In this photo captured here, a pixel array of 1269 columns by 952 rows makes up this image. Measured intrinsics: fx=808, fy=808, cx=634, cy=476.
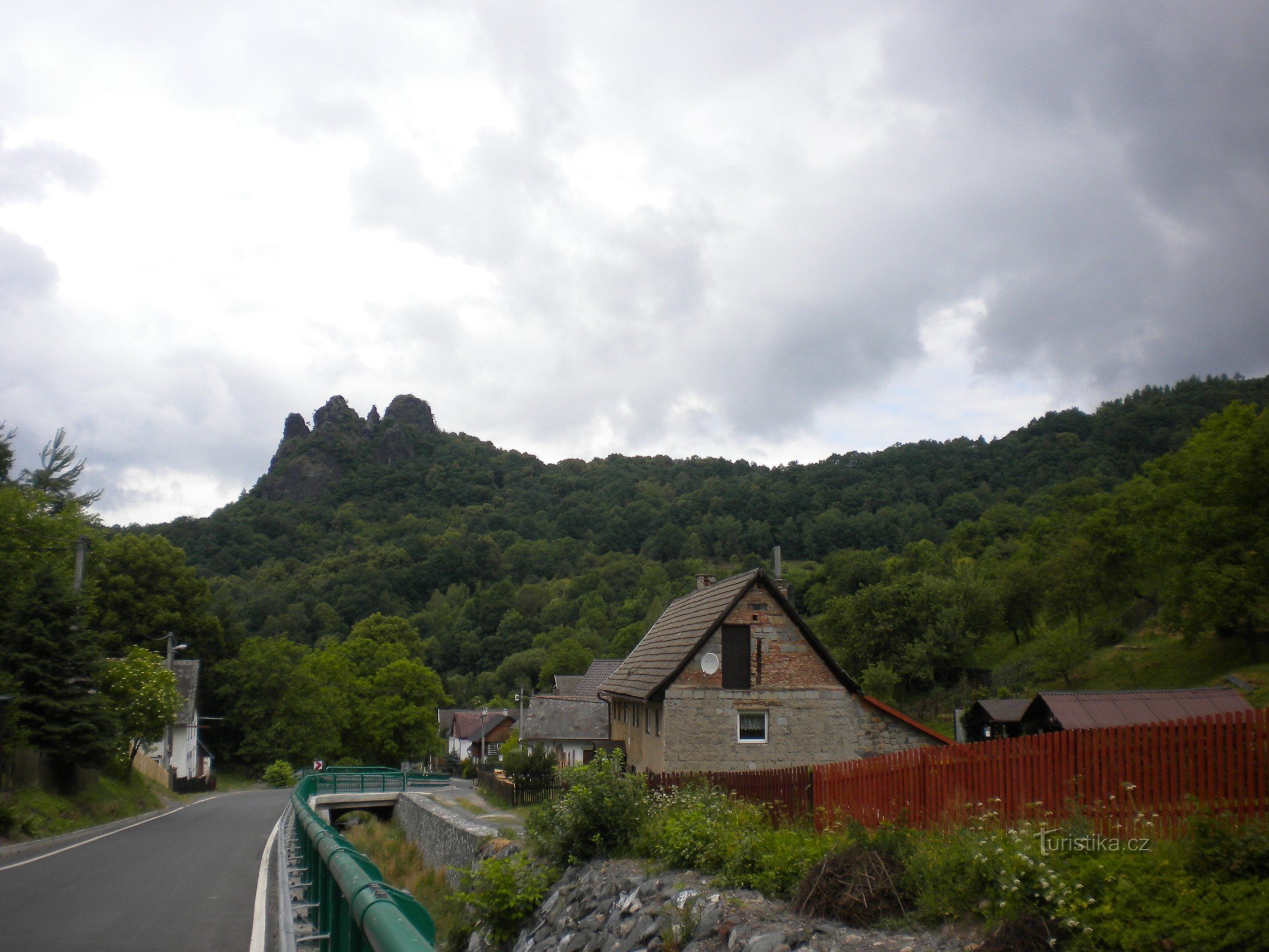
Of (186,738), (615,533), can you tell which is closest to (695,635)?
(186,738)

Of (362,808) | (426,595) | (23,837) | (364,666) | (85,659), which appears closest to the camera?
(23,837)

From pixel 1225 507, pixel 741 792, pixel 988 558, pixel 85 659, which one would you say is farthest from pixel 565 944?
pixel 988 558

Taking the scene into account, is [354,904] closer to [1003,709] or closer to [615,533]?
[1003,709]

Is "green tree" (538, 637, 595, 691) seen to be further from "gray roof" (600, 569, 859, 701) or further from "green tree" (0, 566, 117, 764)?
"green tree" (0, 566, 117, 764)

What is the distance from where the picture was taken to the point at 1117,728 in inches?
321

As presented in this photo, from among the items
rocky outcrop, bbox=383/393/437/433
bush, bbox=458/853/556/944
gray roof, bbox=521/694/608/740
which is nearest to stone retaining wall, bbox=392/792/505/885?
bush, bbox=458/853/556/944

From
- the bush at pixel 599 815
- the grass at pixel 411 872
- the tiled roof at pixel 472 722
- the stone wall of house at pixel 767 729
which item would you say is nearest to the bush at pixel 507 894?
the bush at pixel 599 815

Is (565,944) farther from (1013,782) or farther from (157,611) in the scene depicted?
(157,611)

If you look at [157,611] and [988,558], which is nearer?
[157,611]

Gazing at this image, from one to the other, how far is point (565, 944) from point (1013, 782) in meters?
6.97

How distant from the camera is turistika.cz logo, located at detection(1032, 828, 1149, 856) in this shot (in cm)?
683

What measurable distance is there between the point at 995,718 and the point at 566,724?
2118 centimetres

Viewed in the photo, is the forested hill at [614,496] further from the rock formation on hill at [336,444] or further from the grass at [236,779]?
the grass at [236,779]

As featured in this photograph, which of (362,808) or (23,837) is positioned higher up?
(23,837)
